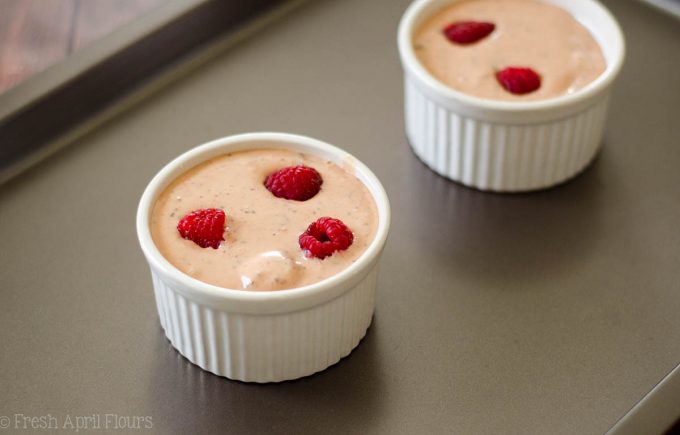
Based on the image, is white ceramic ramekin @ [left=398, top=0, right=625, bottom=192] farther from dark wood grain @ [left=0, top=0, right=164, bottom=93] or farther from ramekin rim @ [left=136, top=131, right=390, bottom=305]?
dark wood grain @ [left=0, top=0, right=164, bottom=93]

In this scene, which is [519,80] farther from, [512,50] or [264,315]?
[264,315]

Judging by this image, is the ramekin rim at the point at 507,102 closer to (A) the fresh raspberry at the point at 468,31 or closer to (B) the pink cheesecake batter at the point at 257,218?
(A) the fresh raspberry at the point at 468,31

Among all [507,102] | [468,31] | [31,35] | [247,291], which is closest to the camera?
[247,291]

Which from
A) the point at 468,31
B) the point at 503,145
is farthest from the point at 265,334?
the point at 468,31

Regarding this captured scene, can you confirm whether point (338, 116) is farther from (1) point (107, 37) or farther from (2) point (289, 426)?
(2) point (289, 426)

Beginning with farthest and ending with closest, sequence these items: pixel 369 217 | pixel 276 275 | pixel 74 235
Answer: pixel 74 235, pixel 369 217, pixel 276 275

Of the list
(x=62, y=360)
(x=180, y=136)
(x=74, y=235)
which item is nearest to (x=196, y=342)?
(x=62, y=360)

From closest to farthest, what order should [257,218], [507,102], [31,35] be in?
[257,218] → [507,102] → [31,35]

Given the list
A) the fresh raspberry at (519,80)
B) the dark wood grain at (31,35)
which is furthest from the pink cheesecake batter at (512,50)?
the dark wood grain at (31,35)
